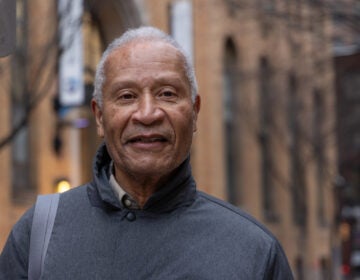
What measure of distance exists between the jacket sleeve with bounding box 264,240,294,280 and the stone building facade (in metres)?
10.1

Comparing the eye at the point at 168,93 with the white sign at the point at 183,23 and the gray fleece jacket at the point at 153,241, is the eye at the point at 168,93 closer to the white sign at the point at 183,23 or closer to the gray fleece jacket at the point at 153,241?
the gray fleece jacket at the point at 153,241

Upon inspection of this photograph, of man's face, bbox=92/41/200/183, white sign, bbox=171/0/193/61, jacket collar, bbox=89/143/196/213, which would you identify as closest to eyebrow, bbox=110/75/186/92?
man's face, bbox=92/41/200/183

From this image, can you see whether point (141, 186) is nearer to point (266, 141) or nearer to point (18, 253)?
point (18, 253)

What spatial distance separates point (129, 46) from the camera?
9.77ft

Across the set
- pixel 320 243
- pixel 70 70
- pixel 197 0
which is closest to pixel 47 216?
pixel 70 70

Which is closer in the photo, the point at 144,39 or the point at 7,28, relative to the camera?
the point at 144,39

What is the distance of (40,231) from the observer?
2.92m

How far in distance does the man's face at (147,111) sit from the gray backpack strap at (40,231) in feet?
0.81

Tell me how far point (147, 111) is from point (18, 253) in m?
0.60

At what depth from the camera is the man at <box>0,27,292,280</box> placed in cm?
285

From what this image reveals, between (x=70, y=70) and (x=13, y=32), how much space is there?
1313 centimetres

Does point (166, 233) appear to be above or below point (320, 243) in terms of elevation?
above

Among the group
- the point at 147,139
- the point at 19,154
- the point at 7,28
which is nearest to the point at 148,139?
Result: the point at 147,139

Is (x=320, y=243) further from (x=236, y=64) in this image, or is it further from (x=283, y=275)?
(x=283, y=275)
